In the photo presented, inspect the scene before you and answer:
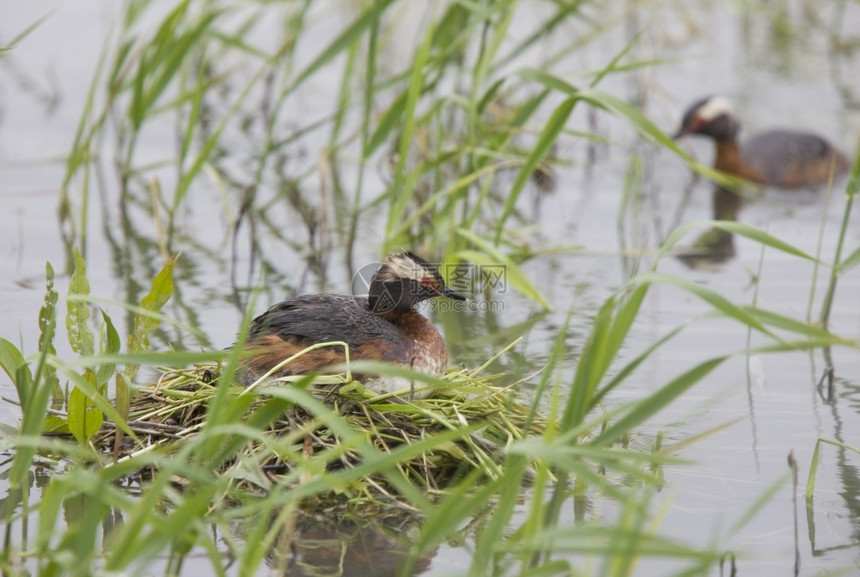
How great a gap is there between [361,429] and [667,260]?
4009mm

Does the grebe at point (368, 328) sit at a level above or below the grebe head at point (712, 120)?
below

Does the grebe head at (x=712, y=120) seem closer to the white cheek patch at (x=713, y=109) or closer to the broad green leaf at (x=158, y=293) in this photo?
the white cheek patch at (x=713, y=109)

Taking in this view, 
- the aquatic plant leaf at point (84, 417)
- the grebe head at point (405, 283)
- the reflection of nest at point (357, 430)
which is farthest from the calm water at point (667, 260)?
the aquatic plant leaf at point (84, 417)

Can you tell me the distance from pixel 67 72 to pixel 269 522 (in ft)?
28.6

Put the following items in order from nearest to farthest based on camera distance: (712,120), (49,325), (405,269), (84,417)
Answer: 1. (49,325)
2. (84,417)
3. (405,269)
4. (712,120)

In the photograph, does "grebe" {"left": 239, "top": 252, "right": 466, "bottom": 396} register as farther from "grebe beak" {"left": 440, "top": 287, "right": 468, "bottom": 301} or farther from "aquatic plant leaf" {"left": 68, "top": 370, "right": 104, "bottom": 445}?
"aquatic plant leaf" {"left": 68, "top": 370, "right": 104, "bottom": 445}

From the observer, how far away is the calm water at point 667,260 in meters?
4.65

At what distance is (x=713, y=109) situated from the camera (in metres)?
10.6

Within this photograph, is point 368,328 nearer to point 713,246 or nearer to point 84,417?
point 84,417

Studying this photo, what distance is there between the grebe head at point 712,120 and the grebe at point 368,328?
591cm

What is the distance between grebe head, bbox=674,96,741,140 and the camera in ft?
34.5

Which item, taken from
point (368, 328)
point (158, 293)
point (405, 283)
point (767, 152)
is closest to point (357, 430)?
point (368, 328)

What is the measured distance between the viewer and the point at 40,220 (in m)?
8.05

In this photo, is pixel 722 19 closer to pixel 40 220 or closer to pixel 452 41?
pixel 452 41
